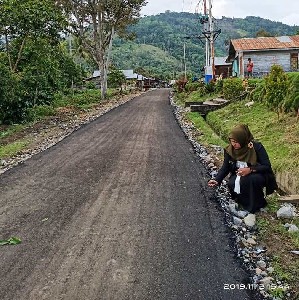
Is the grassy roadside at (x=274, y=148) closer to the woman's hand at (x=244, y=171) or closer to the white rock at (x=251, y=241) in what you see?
the white rock at (x=251, y=241)

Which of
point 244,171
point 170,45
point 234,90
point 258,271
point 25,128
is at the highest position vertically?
point 170,45

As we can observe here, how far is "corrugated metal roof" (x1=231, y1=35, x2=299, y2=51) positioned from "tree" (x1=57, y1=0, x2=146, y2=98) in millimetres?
8220

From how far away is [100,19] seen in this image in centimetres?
2906

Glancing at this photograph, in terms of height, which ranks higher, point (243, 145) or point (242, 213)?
point (243, 145)

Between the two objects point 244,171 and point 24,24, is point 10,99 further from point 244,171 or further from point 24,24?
point 244,171

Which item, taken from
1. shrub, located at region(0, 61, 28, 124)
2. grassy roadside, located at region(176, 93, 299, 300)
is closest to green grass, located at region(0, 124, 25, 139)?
shrub, located at region(0, 61, 28, 124)

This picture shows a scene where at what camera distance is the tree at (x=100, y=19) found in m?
28.3

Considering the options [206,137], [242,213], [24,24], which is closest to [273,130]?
[206,137]

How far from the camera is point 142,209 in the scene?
582 centimetres

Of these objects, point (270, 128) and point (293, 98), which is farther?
point (270, 128)

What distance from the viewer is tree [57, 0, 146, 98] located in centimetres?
2828

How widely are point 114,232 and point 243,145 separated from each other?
6.91 ft

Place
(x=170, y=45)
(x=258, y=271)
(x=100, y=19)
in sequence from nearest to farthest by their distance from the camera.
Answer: (x=258, y=271), (x=100, y=19), (x=170, y=45)

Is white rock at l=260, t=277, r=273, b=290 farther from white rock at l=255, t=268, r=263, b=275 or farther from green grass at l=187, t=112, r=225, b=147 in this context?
green grass at l=187, t=112, r=225, b=147
